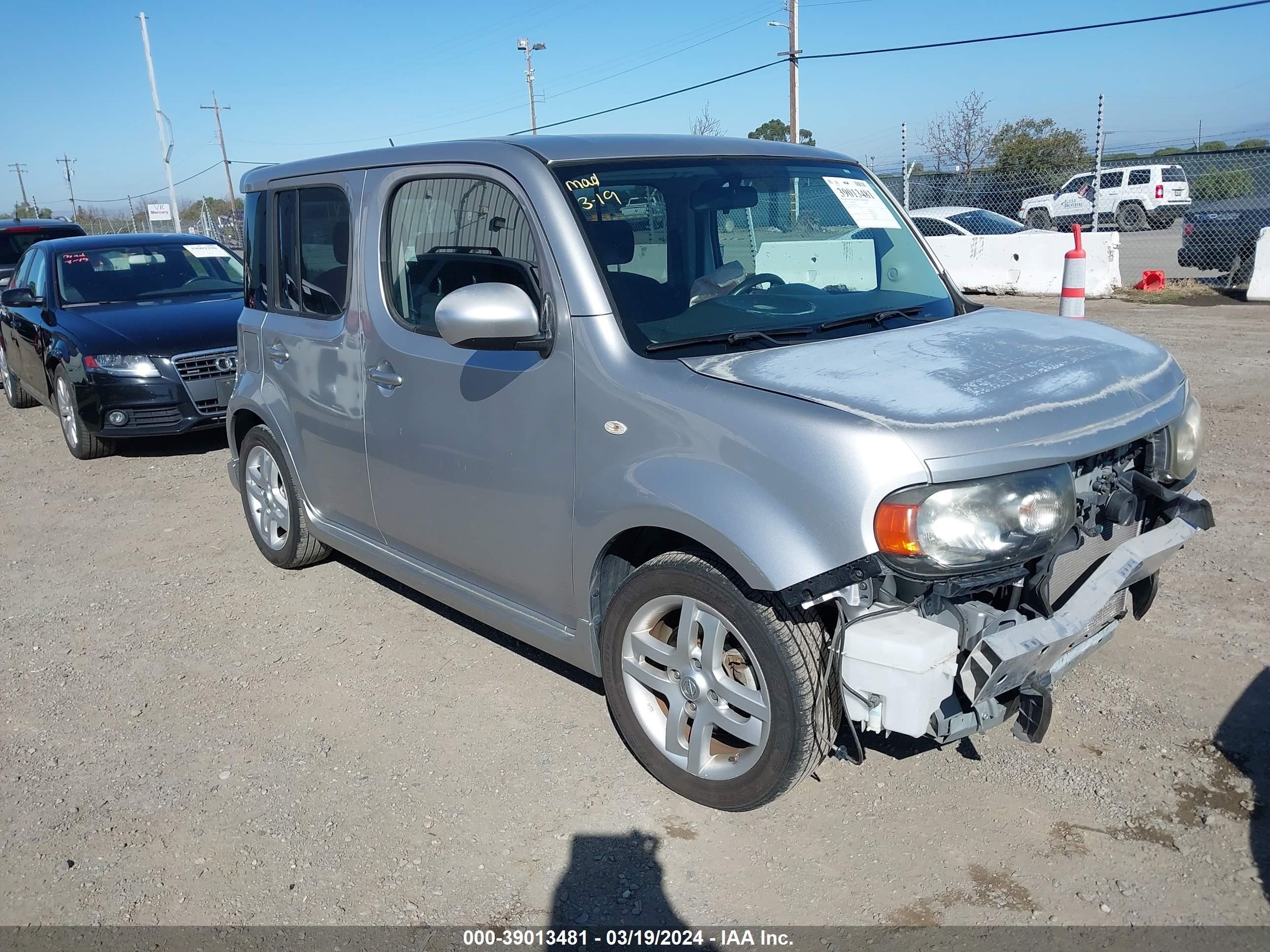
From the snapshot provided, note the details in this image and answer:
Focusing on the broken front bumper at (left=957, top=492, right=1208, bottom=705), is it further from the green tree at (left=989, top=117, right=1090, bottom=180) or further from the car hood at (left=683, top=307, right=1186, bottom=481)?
the green tree at (left=989, top=117, right=1090, bottom=180)

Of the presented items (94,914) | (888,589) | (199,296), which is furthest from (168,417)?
(888,589)

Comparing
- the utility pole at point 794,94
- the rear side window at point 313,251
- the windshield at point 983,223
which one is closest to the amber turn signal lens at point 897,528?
the rear side window at point 313,251

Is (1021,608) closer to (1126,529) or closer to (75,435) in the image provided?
(1126,529)

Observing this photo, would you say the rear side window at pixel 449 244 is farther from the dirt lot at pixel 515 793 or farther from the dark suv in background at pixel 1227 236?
the dark suv in background at pixel 1227 236

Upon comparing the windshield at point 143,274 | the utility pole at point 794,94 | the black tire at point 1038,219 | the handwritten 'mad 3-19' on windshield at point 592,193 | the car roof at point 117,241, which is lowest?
the black tire at point 1038,219

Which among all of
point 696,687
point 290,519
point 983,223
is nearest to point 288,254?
point 290,519

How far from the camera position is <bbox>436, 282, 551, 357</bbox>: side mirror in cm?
308

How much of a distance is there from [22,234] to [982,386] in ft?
52.9

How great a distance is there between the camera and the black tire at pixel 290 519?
495 cm

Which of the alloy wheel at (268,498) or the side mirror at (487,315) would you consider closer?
the side mirror at (487,315)

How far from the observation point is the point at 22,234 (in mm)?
14969

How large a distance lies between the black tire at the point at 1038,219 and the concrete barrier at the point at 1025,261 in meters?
11.7

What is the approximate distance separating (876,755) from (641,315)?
167 centimetres

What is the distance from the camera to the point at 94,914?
287 centimetres
